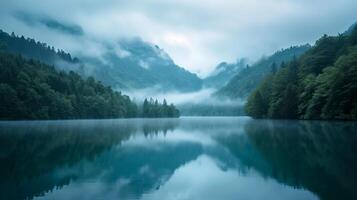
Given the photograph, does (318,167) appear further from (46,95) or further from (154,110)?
(154,110)

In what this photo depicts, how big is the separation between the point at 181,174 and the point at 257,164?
4.74 meters

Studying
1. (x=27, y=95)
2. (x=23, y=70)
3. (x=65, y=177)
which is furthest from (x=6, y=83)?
(x=65, y=177)

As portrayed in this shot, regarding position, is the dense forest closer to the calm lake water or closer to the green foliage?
the green foliage

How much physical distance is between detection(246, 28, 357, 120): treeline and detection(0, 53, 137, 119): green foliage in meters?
57.7

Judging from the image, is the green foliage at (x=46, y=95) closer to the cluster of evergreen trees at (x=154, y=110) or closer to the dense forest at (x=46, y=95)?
the dense forest at (x=46, y=95)

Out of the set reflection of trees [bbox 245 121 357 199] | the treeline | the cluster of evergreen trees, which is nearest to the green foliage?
the cluster of evergreen trees

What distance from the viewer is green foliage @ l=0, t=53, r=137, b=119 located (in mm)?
98594

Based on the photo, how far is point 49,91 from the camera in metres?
114

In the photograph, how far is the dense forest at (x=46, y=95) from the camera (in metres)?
98.7

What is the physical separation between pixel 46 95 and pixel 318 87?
2991 inches

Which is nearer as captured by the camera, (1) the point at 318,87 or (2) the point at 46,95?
(1) the point at 318,87

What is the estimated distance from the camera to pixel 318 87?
70.4 meters

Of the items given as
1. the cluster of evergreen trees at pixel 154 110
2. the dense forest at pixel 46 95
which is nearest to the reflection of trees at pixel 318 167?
the dense forest at pixel 46 95

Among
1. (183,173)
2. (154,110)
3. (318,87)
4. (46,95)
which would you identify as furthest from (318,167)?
(154,110)
